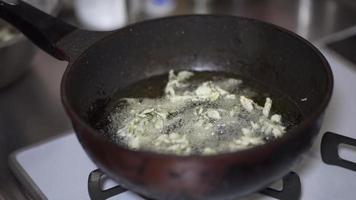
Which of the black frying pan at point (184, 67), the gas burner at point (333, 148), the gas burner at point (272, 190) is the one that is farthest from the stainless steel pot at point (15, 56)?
the gas burner at point (333, 148)

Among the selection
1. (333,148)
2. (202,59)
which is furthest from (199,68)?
(333,148)

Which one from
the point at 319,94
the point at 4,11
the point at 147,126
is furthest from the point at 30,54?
the point at 319,94

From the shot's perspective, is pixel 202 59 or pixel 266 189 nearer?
pixel 266 189

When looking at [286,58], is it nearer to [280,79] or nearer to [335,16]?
[280,79]

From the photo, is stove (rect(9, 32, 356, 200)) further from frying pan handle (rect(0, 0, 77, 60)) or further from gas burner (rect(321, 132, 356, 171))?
frying pan handle (rect(0, 0, 77, 60))

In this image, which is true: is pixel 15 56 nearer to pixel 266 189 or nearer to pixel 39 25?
pixel 39 25

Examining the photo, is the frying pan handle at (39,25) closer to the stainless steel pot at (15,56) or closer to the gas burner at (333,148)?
the stainless steel pot at (15,56)
